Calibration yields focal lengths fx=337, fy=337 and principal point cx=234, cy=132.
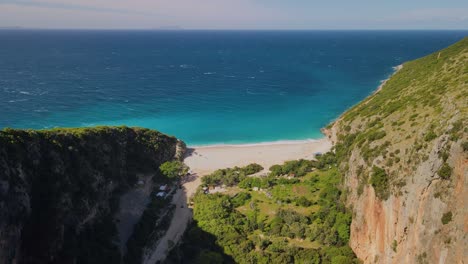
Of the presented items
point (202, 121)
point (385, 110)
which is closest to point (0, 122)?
point (202, 121)

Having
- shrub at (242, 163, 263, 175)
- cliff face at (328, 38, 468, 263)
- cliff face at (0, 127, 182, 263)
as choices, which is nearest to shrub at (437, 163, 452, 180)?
cliff face at (328, 38, 468, 263)

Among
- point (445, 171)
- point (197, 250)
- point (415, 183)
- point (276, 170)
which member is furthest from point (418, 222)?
point (276, 170)

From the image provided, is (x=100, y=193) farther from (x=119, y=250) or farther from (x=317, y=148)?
(x=317, y=148)

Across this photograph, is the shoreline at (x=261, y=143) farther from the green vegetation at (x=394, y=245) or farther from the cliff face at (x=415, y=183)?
the green vegetation at (x=394, y=245)

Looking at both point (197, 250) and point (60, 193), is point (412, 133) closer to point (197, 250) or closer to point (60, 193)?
point (197, 250)

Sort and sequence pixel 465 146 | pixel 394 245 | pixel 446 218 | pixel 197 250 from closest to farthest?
pixel 446 218, pixel 465 146, pixel 394 245, pixel 197 250

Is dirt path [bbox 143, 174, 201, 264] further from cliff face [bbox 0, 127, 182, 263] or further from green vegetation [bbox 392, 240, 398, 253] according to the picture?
green vegetation [bbox 392, 240, 398, 253]
